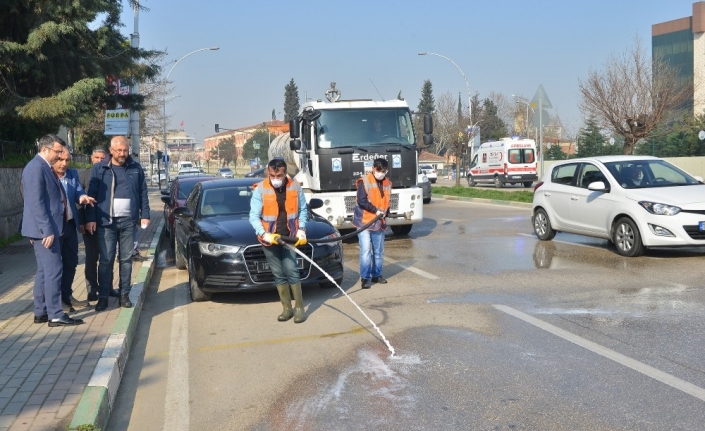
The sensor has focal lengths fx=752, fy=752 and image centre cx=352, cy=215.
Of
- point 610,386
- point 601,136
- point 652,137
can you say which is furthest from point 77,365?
point 601,136

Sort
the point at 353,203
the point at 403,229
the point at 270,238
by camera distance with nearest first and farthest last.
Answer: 1. the point at 270,238
2. the point at 353,203
3. the point at 403,229

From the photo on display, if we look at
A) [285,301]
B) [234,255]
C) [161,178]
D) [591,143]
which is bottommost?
[285,301]

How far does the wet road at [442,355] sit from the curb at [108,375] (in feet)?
0.46

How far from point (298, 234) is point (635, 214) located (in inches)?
243

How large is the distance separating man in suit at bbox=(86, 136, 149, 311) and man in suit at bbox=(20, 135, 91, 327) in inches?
26.9

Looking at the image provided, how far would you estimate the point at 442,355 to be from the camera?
21.2 feet

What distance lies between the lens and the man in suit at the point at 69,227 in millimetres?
8242

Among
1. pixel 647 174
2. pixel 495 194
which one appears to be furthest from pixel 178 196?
pixel 495 194

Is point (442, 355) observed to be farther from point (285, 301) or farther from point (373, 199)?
point (373, 199)

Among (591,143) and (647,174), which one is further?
(591,143)

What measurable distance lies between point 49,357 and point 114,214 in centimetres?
229

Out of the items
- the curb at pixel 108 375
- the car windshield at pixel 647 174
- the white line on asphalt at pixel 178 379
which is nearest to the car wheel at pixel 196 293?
the white line on asphalt at pixel 178 379

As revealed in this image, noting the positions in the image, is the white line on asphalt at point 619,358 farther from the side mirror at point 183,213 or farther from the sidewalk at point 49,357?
the side mirror at point 183,213

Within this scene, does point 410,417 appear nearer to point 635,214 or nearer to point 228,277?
point 228,277
